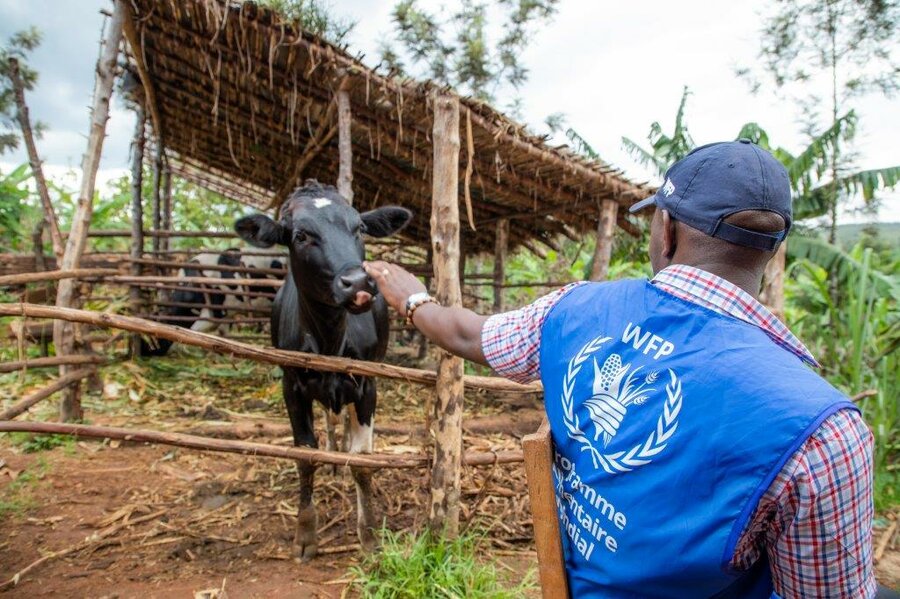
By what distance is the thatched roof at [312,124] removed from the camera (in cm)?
424

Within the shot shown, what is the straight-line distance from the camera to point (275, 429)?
17.4 feet

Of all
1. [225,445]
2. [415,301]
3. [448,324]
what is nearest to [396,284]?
[415,301]

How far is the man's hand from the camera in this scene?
1.95 meters

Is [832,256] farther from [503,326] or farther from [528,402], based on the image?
[503,326]

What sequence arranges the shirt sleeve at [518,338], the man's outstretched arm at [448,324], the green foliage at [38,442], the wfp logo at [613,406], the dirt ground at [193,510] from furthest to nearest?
the green foliage at [38,442]
the dirt ground at [193,510]
the man's outstretched arm at [448,324]
the shirt sleeve at [518,338]
the wfp logo at [613,406]

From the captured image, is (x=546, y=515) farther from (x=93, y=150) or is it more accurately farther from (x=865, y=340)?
(x=865, y=340)

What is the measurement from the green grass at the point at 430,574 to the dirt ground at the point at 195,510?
168 mm

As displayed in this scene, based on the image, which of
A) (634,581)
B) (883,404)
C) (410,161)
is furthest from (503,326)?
(883,404)

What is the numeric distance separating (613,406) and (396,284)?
109cm

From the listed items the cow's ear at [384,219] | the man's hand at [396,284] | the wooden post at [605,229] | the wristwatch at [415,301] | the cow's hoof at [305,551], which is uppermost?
the wooden post at [605,229]

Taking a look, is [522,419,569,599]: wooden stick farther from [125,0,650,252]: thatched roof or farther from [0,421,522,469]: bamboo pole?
[125,0,650,252]: thatched roof

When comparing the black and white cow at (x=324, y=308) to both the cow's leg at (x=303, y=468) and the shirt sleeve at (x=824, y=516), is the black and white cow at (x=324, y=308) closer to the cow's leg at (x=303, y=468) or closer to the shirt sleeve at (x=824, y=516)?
the cow's leg at (x=303, y=468)

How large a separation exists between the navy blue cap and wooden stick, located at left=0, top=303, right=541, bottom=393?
2126mm

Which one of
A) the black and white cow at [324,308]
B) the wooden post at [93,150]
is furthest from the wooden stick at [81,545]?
the wooden post at [93,150]
